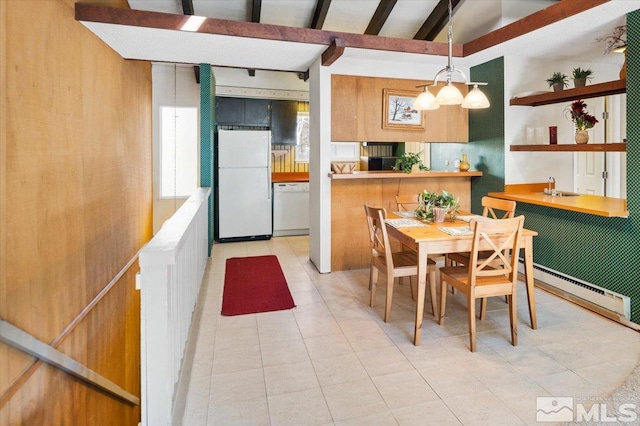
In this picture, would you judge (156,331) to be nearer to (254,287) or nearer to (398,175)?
(254,287)

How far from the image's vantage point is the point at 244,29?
3371mm

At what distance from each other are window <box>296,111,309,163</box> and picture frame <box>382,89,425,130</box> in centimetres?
257

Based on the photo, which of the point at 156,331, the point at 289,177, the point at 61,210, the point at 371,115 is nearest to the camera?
the point at 156,331

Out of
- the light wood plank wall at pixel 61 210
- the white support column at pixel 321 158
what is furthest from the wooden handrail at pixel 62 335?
the white support column at pixel 321 158

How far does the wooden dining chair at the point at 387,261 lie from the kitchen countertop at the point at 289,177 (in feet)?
10.3

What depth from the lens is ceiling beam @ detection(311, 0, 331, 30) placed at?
4172mm

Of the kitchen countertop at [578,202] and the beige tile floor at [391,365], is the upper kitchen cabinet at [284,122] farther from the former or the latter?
the beige tile floor at [391,365]

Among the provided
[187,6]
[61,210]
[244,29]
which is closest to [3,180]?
[61,210]

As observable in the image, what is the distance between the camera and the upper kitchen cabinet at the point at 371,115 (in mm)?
4316

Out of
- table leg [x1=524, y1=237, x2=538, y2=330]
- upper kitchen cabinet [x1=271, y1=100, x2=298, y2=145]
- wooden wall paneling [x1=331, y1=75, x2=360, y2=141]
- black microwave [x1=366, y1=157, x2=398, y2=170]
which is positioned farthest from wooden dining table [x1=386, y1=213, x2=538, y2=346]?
upper kitchen cabinet [x1=271, y1=100, x2=298, y2=145]

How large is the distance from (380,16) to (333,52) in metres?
1.28

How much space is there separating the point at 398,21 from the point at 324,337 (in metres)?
4.07

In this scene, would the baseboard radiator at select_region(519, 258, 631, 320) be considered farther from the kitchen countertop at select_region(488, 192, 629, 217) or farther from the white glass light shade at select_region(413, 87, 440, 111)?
the white glass light shade at select_region(413, 87, 440, 111)

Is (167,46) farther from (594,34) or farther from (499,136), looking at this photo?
(594,34)
